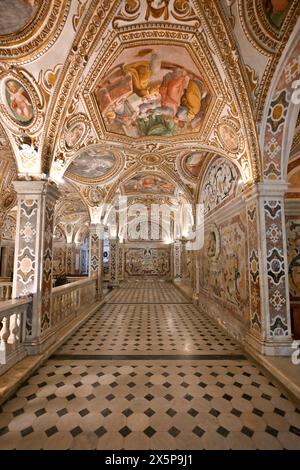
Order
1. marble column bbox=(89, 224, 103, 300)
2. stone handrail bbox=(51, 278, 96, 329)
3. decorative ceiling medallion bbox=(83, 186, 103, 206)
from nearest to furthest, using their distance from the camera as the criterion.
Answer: stone handrail bbox=(51, 278, 96, 329) < decorative ceiling medallion bbox=(83, 186, 103, 206) < marble column bbox=(89, 224, 103, 300)

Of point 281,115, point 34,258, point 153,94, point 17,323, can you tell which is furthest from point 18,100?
point 281,115

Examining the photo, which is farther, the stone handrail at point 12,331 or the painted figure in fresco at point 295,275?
the painted figure in fresco at point 295,275

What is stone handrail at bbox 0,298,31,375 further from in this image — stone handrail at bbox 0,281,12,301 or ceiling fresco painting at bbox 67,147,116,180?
ceiling fresco painting at bbox 67,147,116,180

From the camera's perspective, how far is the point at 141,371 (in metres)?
4.39

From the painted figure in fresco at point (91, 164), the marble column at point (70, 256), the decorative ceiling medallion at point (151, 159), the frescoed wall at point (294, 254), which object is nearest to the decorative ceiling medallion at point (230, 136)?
the frescoed wall at point (294, 254)

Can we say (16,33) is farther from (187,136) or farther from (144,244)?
(144,244)

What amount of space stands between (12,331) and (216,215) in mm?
6962

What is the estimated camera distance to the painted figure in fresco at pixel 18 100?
4.54 meters

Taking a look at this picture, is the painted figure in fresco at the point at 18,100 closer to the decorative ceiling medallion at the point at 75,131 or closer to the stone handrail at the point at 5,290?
the decorative ceiling medallion at the point at 75,131

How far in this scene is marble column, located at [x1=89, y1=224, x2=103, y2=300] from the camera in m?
12.0

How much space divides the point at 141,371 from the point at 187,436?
1.82m

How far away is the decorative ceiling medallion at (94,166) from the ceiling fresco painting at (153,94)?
→ 7.65 feet

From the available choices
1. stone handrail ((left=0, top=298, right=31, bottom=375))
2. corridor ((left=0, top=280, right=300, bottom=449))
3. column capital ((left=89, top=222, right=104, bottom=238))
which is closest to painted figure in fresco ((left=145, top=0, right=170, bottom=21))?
stone handrail ((left=0, top=298, right=31, bottom=375))

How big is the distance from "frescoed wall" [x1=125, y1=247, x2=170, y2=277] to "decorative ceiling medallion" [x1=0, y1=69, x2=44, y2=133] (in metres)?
19.8
